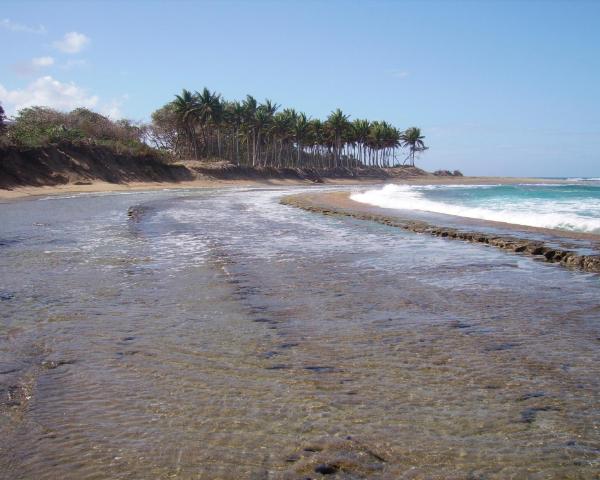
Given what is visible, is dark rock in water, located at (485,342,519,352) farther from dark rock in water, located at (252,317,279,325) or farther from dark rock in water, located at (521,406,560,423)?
dark rock in water, located at (252,317,279,325)

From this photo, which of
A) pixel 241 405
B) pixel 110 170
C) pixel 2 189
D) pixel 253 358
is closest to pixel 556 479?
pixel 241 405

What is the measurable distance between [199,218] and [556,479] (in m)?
16.2

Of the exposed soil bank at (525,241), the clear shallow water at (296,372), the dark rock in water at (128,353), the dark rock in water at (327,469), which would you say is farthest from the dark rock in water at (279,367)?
the exposed soil bank at (525,241)

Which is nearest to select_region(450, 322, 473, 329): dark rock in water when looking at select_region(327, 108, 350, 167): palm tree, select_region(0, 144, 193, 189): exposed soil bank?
select_region(0, 144, 193, 189): exposed soil bank

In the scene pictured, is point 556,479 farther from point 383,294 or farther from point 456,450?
point 383,294

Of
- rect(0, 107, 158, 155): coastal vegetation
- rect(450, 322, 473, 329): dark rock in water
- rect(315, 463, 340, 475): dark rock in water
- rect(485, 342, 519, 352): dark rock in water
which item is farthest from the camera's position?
rect(0, 107, 158, 155): coastal vegetation

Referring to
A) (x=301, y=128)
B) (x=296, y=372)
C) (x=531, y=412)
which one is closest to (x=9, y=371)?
(x=296, y=372)

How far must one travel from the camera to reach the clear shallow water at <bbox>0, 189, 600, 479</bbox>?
261cm

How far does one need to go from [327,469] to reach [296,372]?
126 cm

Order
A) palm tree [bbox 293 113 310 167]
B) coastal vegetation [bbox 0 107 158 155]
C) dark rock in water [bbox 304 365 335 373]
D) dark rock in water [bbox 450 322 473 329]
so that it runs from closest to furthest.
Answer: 1. dark rock in water [bbox 304 365 335 373]
2. dark rock in water [bbox 450 322 473 329]
3. coastal vegetation [bbox 0 107 158 155]
4. palm tree [bbox 293 113 310 167]

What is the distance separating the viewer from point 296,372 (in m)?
3.75

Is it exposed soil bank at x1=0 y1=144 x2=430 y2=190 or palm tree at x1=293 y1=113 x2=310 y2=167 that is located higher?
palm tree at x1=293 y1=113 x2=310 y2=167

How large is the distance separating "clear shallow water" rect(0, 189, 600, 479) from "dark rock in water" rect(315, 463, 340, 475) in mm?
30

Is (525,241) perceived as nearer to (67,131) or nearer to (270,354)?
(270,354)
